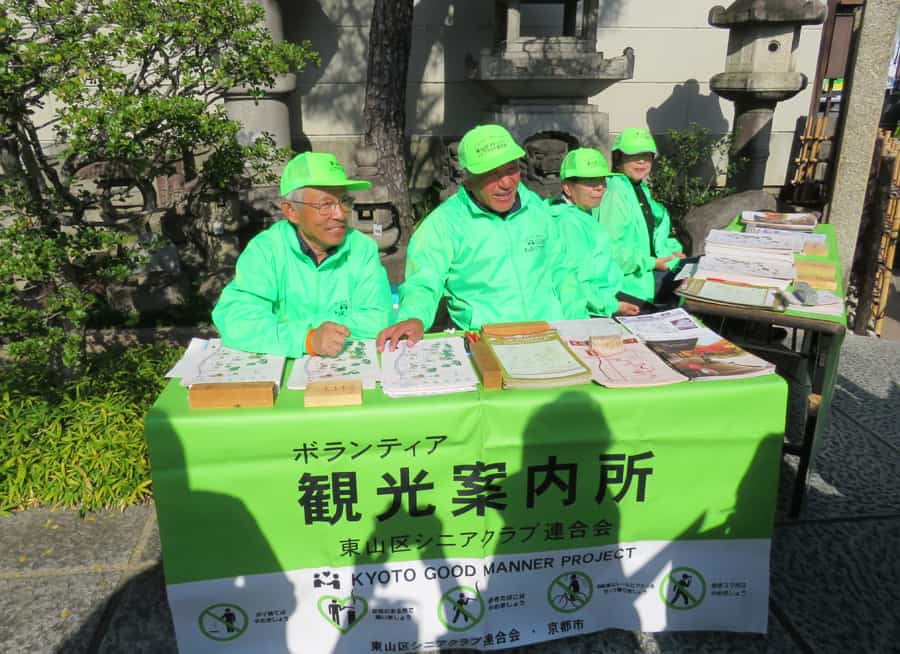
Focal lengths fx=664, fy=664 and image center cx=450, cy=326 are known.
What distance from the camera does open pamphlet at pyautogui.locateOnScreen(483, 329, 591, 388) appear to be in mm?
2104

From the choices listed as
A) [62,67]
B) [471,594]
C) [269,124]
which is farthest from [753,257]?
[269,124]

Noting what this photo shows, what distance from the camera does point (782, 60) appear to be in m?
6.58

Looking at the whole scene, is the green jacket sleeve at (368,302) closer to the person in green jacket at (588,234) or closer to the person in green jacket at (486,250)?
the person in green jacket at (486,250)

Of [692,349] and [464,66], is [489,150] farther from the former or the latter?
[464,66]

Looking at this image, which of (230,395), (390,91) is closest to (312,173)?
(230,395)

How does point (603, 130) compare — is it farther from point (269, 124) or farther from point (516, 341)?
point (516, 341)

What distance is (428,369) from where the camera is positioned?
88.4 inches

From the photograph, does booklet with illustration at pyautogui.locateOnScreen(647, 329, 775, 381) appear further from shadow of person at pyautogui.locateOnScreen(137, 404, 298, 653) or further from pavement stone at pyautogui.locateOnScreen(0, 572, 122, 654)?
pavement stone at pyautogui.locateOnScreen(0, 572, 122, 654)

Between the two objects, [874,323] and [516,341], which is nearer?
[516,341]

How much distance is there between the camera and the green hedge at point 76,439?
3.20 m

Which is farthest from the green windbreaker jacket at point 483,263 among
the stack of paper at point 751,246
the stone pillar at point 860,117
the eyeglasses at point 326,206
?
the stone pillar at point 860,117

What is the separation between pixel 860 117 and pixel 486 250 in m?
3.83

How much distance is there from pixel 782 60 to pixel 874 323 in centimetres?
280

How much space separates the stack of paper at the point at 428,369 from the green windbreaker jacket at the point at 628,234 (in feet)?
5.40
